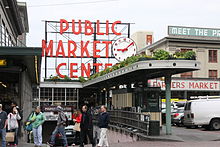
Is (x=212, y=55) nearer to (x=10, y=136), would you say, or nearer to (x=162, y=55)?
(x=162, y=55)

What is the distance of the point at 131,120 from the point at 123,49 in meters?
19.5

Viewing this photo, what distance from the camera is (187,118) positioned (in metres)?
26.8

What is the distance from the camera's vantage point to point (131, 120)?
20.7 m

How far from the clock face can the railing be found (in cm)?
1386

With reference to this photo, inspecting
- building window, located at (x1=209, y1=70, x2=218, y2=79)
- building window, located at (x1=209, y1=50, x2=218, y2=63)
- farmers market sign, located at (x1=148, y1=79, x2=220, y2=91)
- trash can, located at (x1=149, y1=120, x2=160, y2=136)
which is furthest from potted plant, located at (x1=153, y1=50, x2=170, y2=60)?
building window, located at (x1=209, y1=50, x2=218, y2=63)

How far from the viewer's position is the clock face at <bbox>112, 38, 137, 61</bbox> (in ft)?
128

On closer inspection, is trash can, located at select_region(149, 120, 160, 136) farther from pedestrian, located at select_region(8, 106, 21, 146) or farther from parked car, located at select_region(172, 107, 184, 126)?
parked car, located at select_region(172, 107, 184, 126)

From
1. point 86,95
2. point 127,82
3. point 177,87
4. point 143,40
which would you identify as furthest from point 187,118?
point 143,40

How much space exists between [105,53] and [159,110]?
92.8 feet

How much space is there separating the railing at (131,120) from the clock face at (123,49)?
45.5ft

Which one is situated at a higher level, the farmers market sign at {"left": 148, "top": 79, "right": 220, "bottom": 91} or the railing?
the farmers market sign at {"left": 148, "top": 79, "right": 220, "bottom": 91}

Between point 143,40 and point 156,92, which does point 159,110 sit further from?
point 143,40

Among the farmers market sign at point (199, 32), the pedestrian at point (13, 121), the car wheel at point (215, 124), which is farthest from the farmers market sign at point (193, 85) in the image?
the pedestrian at point (13, 121)

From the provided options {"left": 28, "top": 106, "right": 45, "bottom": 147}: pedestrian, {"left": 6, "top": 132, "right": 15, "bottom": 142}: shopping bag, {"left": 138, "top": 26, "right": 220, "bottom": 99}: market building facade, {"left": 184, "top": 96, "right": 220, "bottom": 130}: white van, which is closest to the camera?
{"left": 6, "top": 132, "right": 15, "bottom": 142}: shopping bag
